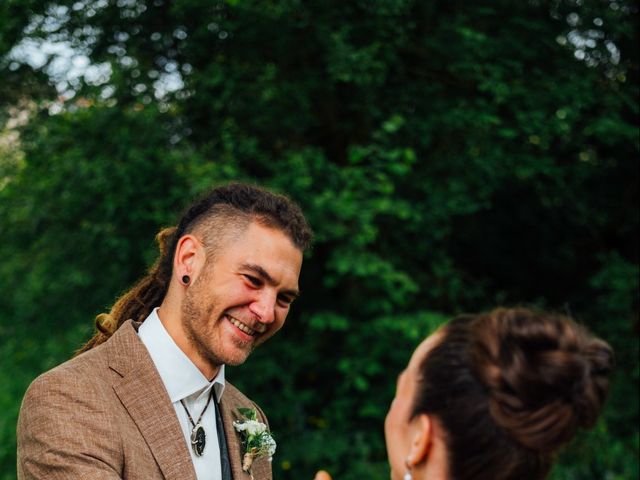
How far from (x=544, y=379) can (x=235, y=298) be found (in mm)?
1396

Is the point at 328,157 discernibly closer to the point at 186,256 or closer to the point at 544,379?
the point at 186,256

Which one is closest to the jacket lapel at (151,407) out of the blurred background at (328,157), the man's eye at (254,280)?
the man's eye at (254,280)

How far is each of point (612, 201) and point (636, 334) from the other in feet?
4.50

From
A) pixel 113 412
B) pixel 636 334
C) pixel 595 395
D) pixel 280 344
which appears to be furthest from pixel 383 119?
pixel 595 395

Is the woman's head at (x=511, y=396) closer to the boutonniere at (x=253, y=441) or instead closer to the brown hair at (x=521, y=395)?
the brown hair at (x=521, y=395)

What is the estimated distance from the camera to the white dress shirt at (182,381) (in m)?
2.78

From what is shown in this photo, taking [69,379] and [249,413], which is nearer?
[69,379]

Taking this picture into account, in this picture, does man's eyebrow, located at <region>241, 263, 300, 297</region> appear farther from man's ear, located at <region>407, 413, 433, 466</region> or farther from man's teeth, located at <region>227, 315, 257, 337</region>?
man's ear, located at <region>407, 413, 433, 466</region>

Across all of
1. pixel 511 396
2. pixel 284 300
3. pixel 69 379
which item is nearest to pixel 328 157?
pixel 284 300

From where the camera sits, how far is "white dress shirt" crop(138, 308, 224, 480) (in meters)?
2.78

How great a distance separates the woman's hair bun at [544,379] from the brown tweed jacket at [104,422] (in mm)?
1272

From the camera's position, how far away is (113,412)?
8.19ft

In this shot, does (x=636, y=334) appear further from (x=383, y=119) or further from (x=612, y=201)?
(x=383, y=119)

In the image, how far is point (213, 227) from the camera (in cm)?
294
